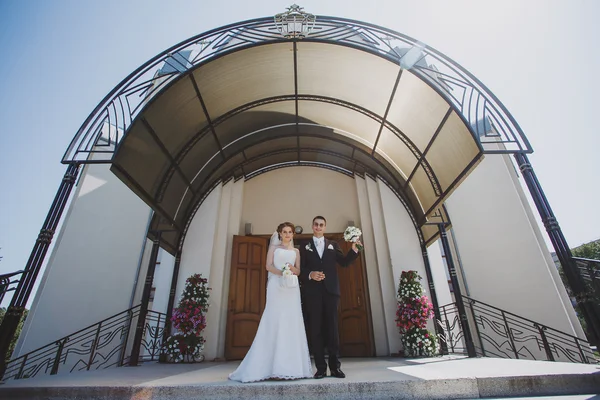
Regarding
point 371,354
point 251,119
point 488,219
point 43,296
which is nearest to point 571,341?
point 488,219

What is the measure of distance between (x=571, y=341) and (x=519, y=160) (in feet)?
14.5

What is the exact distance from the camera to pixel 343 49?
4852mm

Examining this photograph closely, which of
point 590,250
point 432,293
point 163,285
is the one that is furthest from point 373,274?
point 590,250

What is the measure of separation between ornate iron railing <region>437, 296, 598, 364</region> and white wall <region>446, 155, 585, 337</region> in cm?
25

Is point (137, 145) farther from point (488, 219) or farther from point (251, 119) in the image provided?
point (488, 219)

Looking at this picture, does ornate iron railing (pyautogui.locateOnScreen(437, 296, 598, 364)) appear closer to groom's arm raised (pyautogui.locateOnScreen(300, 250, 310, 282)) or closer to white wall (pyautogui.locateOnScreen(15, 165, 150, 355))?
groom's arm raised (pyautogui.locateOnScreen(300, 250, 310, 282))

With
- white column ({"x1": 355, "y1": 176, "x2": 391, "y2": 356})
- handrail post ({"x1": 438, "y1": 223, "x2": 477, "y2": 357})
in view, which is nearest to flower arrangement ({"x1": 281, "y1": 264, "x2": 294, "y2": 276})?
handrail post ({"x1": 438, "y1": 223, "x2": 477, "y2": 357})

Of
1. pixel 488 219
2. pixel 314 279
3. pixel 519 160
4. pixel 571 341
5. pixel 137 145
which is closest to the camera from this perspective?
pixel 314 279

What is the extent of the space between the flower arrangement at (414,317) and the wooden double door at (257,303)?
3.11ft

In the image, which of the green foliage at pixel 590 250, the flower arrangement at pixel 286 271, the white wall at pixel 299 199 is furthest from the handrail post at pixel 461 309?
the green foliage at pixel 590 250

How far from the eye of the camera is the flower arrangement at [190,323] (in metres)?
5.55

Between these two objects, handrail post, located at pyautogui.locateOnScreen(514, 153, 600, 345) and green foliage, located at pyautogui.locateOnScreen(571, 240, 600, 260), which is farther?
green foliage, located at pyautogui.locateOnScreen(571, 240, 600, 260)

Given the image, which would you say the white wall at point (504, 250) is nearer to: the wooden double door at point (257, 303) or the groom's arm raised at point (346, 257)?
the wooden double door at point (257, 303)

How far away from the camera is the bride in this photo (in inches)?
119
